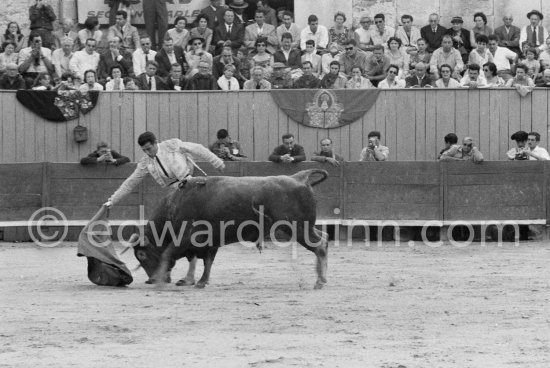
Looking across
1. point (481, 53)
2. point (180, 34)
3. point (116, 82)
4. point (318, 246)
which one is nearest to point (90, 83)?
point (116, 82)

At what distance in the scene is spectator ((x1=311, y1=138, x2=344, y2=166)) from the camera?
59.6 feet

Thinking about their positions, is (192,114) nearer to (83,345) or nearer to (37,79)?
(37,79)

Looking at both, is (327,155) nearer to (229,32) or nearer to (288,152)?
(288,152)

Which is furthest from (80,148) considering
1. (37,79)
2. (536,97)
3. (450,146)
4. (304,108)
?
(536,97)

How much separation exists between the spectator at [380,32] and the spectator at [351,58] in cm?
93

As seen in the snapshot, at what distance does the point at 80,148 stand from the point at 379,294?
7.78 m

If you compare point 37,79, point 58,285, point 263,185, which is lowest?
point 58,285

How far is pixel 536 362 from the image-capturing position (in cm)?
871

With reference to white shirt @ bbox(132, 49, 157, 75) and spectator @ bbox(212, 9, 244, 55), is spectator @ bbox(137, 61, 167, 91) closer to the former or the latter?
white shirt @ bbox(132, 49, 157, 75)

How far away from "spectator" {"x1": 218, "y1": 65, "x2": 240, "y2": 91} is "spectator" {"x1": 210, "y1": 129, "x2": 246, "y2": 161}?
0.91m

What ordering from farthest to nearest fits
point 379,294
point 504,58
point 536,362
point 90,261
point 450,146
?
point 504,58 < point 450,146 < point 90,261 < point 379,294 < point 536,362

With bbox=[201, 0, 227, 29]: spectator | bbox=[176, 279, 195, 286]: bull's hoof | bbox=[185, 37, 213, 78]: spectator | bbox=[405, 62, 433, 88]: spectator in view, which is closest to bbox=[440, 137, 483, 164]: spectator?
bbox=[405, 62, 433, 88]: spectator

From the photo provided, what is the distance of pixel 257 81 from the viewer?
62.0ft

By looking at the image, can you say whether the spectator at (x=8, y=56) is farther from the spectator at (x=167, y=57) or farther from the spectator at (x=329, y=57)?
the spectator at (x=329, y=57)
